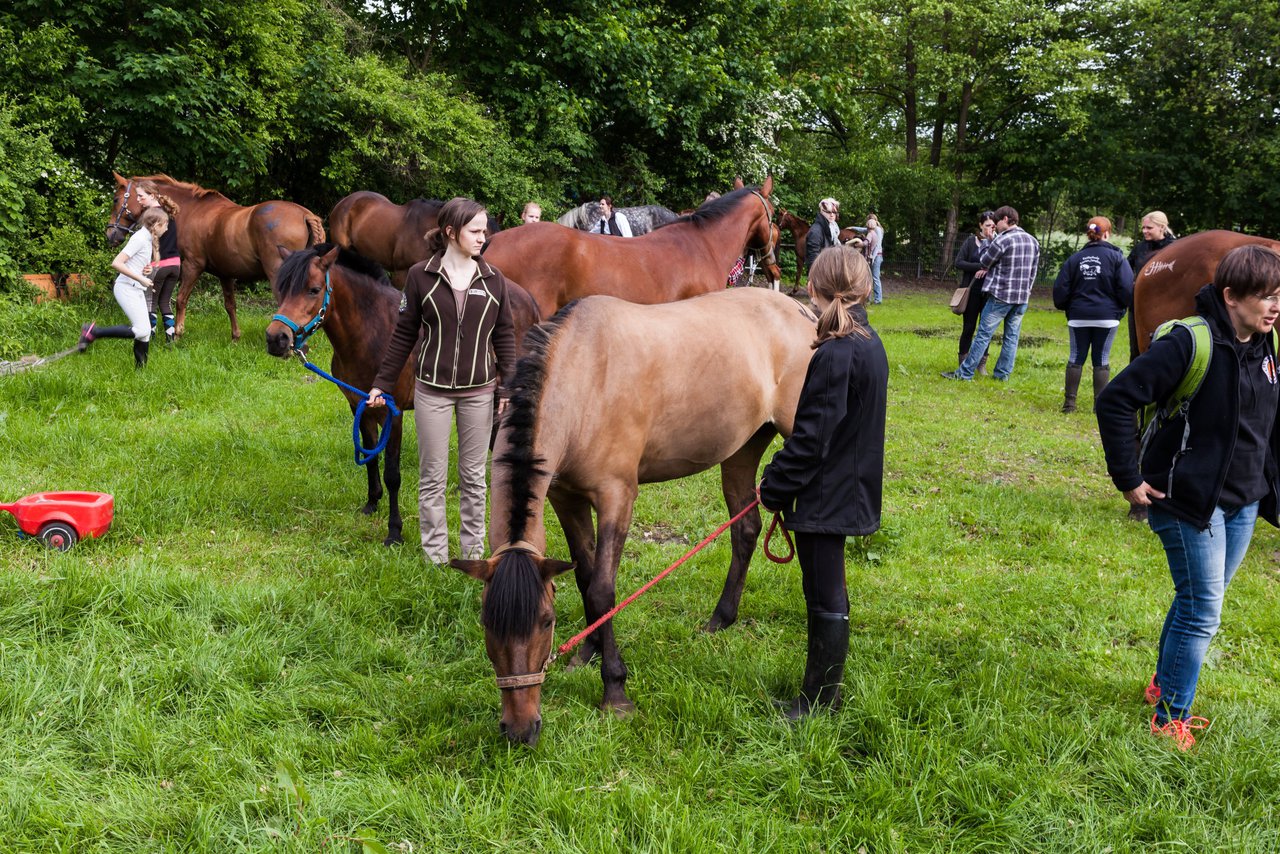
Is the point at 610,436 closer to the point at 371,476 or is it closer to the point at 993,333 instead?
the point at 371,476

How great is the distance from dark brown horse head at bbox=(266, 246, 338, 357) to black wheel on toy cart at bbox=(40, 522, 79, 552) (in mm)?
1573

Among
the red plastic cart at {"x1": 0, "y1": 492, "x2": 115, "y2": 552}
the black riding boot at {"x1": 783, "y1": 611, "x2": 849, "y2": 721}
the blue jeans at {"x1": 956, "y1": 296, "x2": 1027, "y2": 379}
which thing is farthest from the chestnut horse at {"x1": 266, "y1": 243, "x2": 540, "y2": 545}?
the blue jeans at {"x1": 956, "y1": 296, "x2": 1027, "y2": 379}

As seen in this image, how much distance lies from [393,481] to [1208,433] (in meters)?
4.67

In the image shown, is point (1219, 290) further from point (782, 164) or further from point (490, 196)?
point (782, 164)

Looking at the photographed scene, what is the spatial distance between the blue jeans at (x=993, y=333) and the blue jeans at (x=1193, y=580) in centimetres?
829

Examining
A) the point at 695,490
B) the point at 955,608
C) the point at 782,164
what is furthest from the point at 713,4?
the point at 955,608

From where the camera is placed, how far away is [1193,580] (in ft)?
10.5

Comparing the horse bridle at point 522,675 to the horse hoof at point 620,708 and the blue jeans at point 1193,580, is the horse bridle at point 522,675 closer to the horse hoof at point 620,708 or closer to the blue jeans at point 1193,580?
the horse hoof at point 620,708

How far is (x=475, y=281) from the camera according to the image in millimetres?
4688

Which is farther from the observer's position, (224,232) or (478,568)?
(224,232)

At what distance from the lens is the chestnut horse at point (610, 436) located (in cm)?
302

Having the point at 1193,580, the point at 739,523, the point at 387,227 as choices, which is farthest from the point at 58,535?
the point at 387,227

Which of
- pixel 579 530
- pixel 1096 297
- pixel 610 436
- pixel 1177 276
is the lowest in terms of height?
pixel 579 530

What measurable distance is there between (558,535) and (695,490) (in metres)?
1.58
